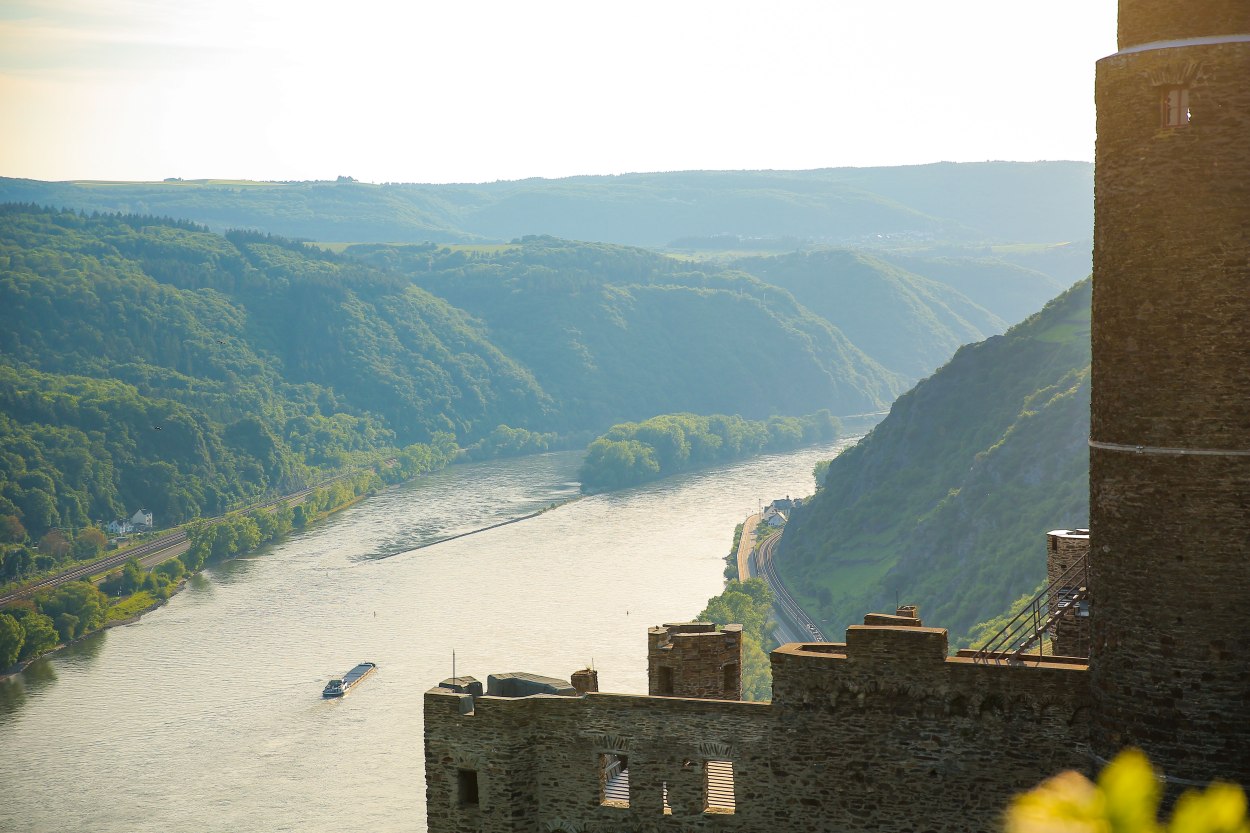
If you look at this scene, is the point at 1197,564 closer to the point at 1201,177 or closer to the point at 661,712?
the point at 1201,177

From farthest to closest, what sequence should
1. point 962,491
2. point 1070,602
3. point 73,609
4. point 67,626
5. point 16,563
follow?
point 16,563, point 73,609, point 67,626, point 962,491, point 1070,602

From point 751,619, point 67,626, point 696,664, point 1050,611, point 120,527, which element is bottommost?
point 120,527

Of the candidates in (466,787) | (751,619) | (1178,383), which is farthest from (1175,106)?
(751,619)

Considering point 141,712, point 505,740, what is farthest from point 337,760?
point 505,740

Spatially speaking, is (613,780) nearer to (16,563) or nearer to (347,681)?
(347,681)

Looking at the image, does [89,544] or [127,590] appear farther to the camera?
[89,544]

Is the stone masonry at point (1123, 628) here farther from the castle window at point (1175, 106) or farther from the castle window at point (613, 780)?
the castle window at point (613, 780)
